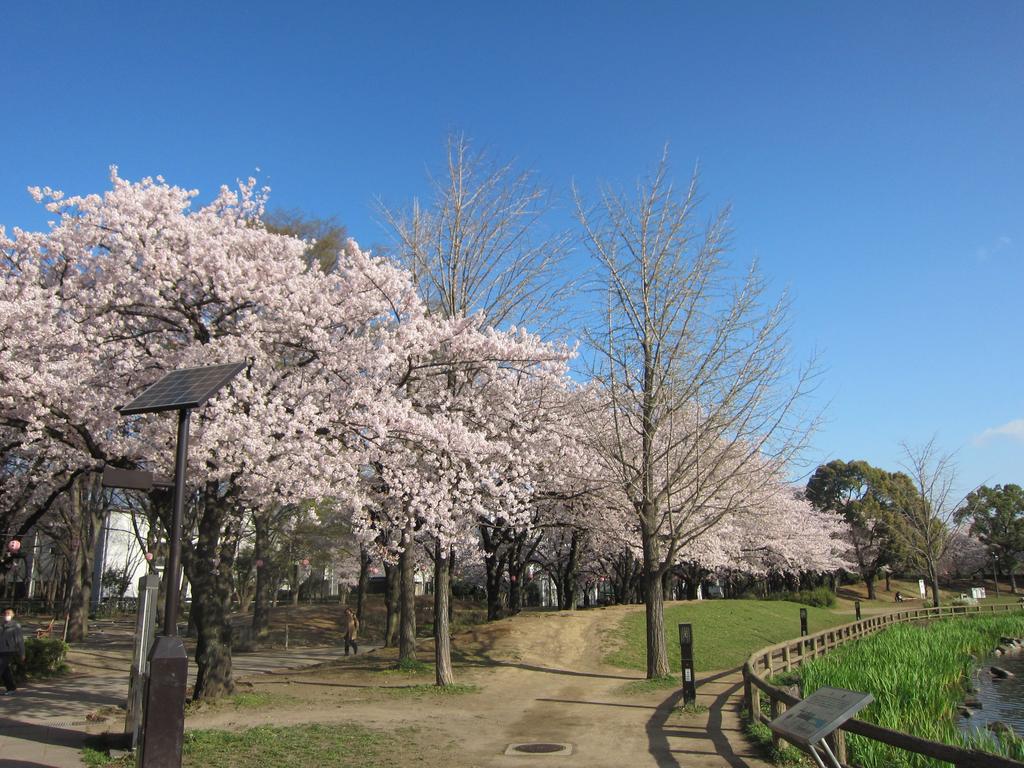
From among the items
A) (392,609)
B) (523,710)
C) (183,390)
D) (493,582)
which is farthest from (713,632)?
(183,390)

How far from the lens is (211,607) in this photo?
14.9 meters

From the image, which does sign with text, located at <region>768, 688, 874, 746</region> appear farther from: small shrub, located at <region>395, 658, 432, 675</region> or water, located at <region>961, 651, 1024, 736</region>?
small shrub, located at <region>395, 658, 432, 675</region>

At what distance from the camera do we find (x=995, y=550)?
76.8 metres

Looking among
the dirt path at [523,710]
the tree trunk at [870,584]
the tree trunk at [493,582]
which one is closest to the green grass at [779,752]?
the dirt path at [523,710]

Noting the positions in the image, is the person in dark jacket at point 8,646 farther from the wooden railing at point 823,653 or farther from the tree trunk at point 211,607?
the wooden railing at point 823,653

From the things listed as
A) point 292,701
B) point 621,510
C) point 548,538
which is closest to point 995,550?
point 548,538

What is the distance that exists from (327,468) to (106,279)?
18.3ft

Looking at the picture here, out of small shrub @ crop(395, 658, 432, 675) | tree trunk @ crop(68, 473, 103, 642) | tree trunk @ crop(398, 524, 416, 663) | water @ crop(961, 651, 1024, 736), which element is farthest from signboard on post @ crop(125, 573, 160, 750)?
tree trunk @ crop(68, 473, 103, 642)

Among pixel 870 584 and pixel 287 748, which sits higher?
pixel 287 748

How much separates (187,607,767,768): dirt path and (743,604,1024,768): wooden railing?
2.48 feet

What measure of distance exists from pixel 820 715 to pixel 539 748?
5.58 meters

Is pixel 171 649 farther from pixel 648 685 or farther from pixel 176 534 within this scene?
pixel 648 685

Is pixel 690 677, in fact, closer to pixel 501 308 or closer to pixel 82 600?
pixel 501 308

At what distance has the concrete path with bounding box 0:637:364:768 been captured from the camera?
1051cm
